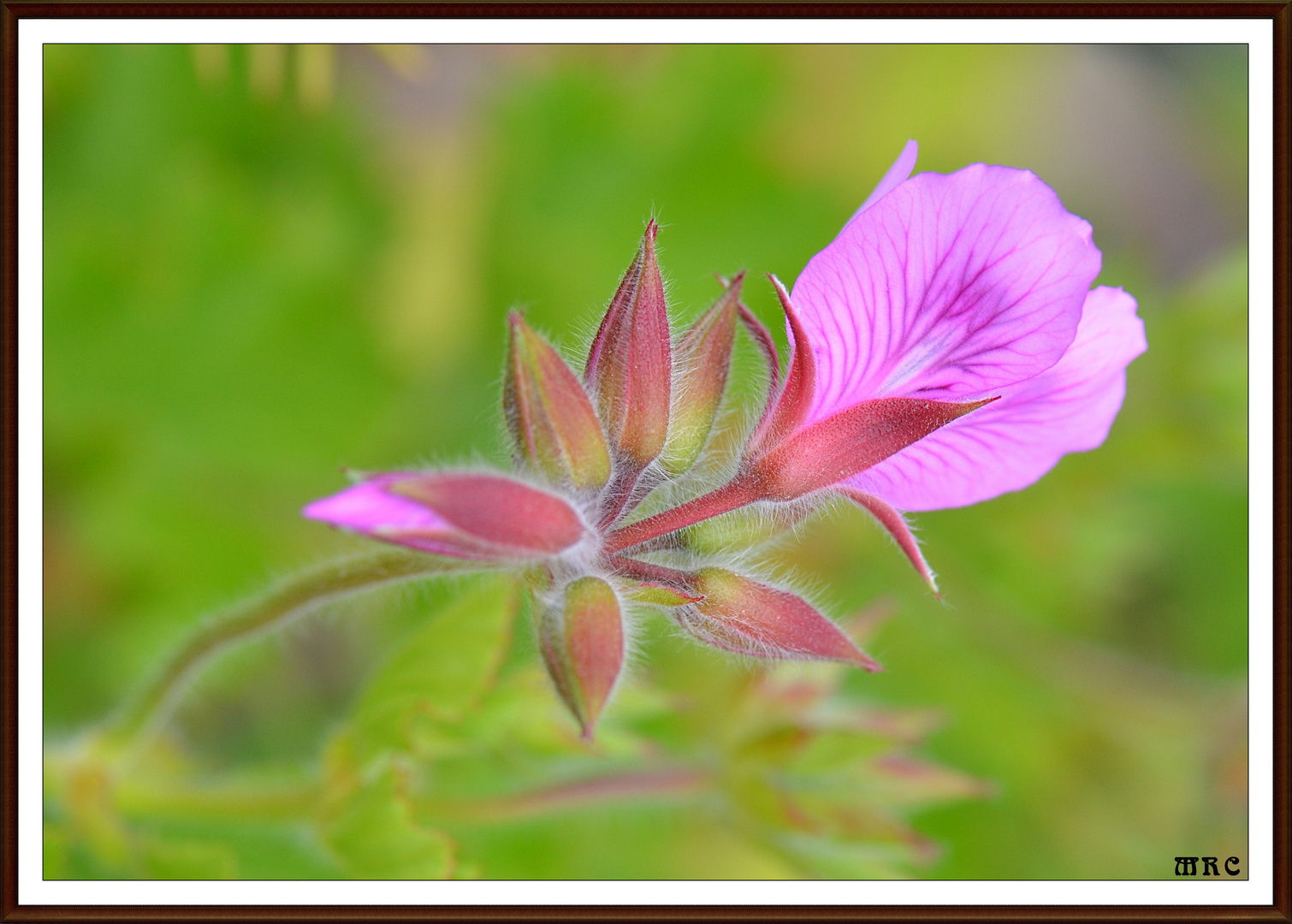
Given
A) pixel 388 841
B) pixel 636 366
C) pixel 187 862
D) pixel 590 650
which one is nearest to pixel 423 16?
pixel 636 366

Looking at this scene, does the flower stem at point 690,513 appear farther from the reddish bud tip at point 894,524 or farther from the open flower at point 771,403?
the reddish bud tip at point 894,524

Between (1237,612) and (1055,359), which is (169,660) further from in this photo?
(1237,612)

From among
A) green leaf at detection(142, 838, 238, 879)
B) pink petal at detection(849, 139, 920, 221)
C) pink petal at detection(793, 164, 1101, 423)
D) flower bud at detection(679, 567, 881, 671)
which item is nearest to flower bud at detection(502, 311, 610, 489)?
flower bud at detection(679, 567, 881, 671)

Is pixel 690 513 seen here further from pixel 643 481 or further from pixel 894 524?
pixel 894 524

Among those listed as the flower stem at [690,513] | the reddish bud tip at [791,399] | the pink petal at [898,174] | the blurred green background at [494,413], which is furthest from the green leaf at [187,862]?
the pink petal at [898,174]

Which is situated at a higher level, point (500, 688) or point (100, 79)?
point (100, 79)

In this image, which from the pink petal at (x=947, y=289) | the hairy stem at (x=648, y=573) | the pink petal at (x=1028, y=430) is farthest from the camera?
the pink petal at (x=1028, y=430)
